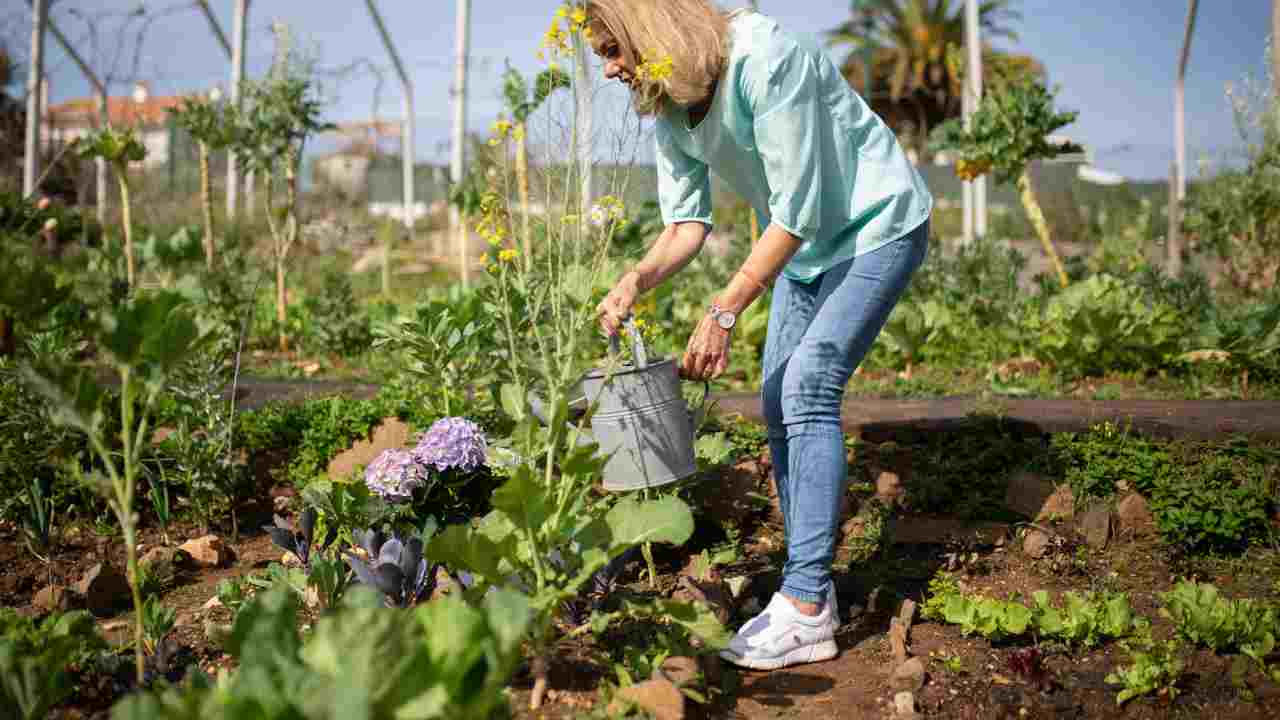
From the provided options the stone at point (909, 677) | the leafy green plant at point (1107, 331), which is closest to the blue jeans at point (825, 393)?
the stone at point (909, 677)

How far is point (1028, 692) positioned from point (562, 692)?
947mm

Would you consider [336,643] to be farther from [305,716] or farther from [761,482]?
[761,482]

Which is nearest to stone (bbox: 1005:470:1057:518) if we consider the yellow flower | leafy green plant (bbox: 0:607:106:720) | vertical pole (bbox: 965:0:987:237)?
the yellow flower

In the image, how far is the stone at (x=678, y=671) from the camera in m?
1.85

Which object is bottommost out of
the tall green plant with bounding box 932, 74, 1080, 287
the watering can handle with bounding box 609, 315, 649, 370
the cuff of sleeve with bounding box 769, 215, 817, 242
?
the watering can handle with bounding box 609, 315, 649, 370

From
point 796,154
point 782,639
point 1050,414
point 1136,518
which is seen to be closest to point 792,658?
point 782,639

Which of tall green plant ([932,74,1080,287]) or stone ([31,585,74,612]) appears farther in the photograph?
tall green plant ([932,74,1080,287])

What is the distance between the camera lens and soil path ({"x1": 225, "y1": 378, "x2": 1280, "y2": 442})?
3.25 meters

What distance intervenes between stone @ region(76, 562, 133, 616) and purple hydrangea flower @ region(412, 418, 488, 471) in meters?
0.86

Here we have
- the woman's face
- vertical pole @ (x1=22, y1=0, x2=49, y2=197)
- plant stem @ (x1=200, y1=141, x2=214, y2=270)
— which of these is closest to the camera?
the woman's face

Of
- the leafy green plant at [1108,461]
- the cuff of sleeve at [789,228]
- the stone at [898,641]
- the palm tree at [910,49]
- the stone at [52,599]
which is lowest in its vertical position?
the stone at [52,599]

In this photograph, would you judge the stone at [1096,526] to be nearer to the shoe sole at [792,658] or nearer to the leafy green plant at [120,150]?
the shoe sole at [792,658]

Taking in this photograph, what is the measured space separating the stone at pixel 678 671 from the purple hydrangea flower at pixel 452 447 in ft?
2.66

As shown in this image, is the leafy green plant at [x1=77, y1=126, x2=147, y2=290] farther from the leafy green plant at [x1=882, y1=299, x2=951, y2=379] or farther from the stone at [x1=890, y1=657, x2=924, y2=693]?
the stone at [x1=890, y1=657, x2=924, y2=693]
